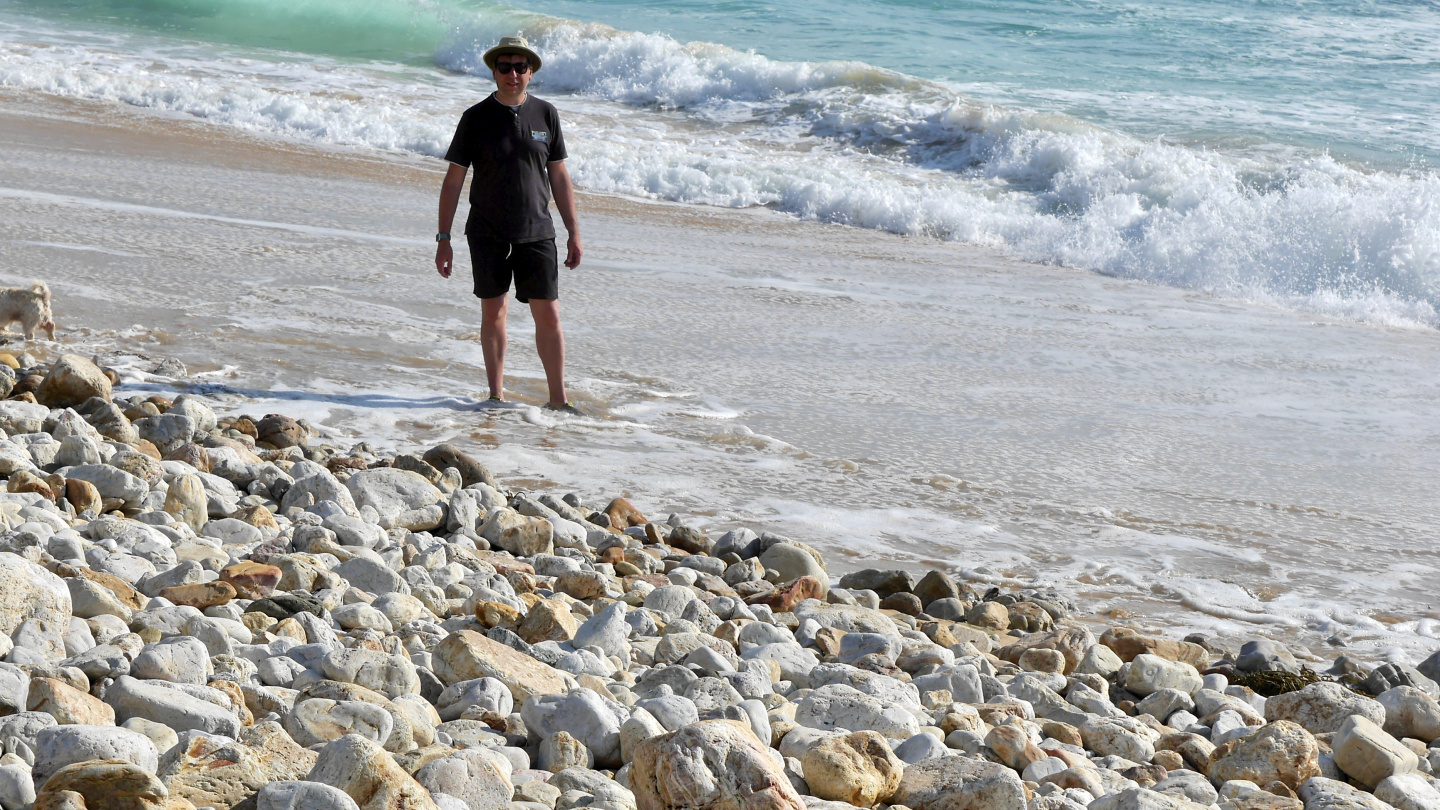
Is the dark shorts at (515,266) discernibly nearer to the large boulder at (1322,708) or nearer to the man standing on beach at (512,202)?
the man standing on beach at (512,202)

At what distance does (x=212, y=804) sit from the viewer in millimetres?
2025

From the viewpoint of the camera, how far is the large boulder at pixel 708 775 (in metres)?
2.18

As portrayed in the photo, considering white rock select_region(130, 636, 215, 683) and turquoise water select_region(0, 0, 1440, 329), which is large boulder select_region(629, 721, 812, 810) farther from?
turquoise water select_region(0, 0, 1440, 329)

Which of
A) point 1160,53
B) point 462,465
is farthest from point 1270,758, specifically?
point 1160,53

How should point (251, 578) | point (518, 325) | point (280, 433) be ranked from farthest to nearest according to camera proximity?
point (518, 325) < point (280, 433) < point (251, 578)

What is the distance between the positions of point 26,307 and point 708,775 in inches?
188

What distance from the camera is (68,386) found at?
485cm

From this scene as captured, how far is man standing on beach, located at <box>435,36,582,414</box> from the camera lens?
5465 millimetres

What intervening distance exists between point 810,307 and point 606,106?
9.38 metres

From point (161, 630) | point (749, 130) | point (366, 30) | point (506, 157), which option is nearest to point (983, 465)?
point (506, 157)

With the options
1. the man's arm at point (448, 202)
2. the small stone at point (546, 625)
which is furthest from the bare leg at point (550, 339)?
the small stone at point (546, 625)

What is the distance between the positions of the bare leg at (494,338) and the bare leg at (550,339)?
0.15 metres

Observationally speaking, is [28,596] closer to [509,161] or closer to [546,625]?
[546,625]

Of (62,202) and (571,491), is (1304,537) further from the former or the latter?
(62,202)
